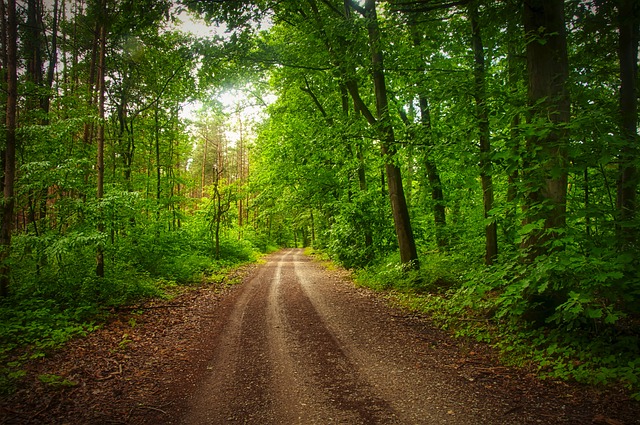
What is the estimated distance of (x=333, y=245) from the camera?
17109mm

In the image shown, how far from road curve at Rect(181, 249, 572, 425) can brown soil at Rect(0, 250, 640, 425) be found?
0.02 m

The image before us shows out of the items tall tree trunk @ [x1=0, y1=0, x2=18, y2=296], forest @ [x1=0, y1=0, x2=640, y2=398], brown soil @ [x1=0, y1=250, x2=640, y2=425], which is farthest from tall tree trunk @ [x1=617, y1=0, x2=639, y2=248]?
tall tree trunk @ [x1=0, y1=0, x2=18, y2=296]

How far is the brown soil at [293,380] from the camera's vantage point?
382 centimetres

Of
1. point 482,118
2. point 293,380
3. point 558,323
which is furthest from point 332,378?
point 482,118

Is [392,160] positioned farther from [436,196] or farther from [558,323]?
[558,323]

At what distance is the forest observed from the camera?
14.9 ft

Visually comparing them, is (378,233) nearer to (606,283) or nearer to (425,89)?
(425,89)

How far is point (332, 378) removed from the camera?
480 centimetres

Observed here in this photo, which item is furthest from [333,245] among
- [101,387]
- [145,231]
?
[101,387]

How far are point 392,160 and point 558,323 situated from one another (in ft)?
21.1

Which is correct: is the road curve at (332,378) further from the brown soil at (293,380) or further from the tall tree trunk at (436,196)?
the tall tree trunk at (436,196)

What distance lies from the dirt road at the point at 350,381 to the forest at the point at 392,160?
92 cm

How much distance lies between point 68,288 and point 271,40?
12.7 meters

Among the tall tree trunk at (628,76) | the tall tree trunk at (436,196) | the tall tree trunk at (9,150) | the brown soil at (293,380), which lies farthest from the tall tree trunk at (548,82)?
the tall tree trunk at (9,150)
